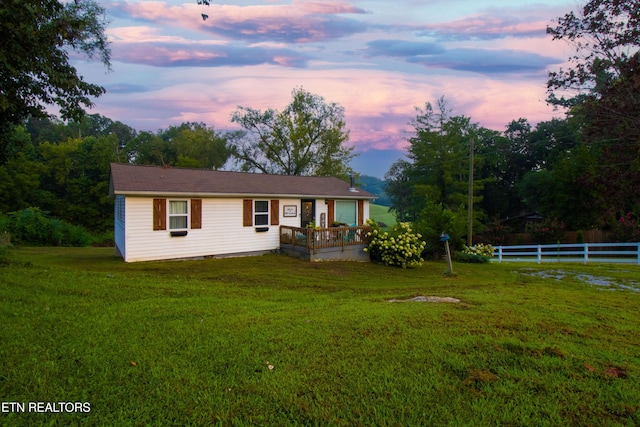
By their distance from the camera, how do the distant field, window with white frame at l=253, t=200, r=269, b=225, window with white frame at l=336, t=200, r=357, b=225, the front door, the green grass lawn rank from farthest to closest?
the distant field < window with white frame at l=336, t=200, r=357, b=225 < the front door < window with white frame at l=253, t=200, r=269, b=225 < the green grass lawn

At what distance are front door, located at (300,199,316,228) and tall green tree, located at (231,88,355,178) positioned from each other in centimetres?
1878

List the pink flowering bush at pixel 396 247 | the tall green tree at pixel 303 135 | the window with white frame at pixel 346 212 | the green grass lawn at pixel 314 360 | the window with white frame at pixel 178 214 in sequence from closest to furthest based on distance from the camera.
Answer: the green grass lawn at pixel 314 360 → the window with white frame at pixel 178 214 → the pink flowering bush at pixel 396 247 → the window with white frame at pixel 346 212 → the tall green tree at pixel 303 135

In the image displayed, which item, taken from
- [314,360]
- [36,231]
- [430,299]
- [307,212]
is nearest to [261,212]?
[307,212]

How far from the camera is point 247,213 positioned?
49.2ft

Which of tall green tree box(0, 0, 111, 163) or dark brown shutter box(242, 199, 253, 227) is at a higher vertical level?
tall green tree box(0, 0, 111, 163)

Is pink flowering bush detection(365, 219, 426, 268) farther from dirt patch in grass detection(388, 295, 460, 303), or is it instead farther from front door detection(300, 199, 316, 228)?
dirt patch in grass detection(388, 295, 460, 303)

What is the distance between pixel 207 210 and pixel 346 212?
280 inches

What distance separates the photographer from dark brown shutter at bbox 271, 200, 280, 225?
15.7m

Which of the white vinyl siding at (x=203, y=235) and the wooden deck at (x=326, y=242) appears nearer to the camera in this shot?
the white vinyl siding at (x=203, y=235)

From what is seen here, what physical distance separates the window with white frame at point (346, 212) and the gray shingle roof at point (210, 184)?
491 millimetres

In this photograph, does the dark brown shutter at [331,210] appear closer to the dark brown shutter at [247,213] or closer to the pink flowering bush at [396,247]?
the pink flowering bush at [396,247]

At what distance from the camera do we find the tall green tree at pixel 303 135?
35938 millimetres

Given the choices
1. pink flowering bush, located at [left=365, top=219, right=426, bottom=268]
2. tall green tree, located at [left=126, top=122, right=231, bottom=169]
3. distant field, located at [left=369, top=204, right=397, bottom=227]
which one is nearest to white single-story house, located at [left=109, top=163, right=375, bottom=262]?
pink flowering bush, located at [left=365, top=219, right=426, bottom=268]

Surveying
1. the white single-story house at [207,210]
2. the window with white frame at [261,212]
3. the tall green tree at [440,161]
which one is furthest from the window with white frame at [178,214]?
the tall green tree at [440,161]
